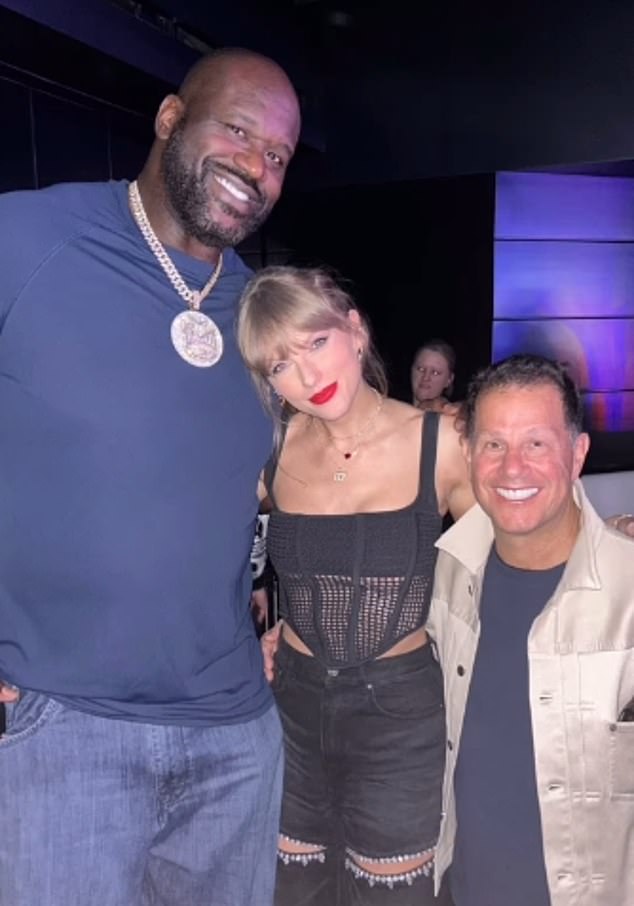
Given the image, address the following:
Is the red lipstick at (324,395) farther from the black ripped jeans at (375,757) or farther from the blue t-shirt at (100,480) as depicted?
the black ripped jeans at (375,757)

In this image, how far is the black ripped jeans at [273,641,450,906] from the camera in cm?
158

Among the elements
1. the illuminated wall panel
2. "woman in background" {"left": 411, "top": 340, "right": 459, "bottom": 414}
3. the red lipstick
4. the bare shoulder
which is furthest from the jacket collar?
the illuminated wall panel

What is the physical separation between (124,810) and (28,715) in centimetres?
21

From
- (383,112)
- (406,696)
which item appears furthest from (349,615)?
(383,112)

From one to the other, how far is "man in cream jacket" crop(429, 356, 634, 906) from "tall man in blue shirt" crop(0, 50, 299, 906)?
16.8 inches

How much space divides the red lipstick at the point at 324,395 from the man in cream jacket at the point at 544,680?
309 mm

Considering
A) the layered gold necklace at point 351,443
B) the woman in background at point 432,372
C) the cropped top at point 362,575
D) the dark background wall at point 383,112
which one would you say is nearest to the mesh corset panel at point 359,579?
the cropped top at point 362,575

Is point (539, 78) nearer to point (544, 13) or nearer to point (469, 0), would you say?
point (544, 13)

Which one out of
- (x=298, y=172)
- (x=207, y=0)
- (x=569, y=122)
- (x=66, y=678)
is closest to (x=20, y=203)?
(x=66, y=678)

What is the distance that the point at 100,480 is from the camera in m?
1.18

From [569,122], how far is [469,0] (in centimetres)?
117

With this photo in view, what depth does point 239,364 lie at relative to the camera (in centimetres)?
147

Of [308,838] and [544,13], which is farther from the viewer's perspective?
[544,13]

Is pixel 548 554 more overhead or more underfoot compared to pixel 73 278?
more underfoot
